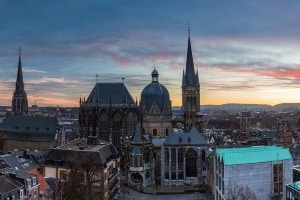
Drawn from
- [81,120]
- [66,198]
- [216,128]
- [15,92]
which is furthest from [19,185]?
[216,128]

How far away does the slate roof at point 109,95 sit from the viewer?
10319 cm

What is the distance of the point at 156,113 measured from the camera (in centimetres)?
10288

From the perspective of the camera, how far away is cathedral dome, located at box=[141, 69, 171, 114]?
102812mm

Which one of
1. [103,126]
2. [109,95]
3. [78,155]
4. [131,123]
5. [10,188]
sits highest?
[109,95]

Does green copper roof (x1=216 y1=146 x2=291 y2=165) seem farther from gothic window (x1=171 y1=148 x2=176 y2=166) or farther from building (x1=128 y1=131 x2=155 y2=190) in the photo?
building (x1=128 y1=131 x2=155 y2=190)

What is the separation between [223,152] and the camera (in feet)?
195

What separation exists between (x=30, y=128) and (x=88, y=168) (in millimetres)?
54088

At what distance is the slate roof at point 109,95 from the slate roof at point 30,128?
13.2m

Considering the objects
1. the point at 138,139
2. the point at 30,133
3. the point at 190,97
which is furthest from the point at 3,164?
the point at 190,97

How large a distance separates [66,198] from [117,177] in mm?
25993

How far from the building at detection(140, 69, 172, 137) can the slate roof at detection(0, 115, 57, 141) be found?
82.8 ft

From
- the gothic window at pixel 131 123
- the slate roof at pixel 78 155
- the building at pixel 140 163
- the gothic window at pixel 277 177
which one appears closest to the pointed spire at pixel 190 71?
the gothic window at pixel 131 123

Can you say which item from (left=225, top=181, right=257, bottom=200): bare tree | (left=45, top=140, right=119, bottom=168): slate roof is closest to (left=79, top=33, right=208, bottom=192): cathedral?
(left=45, top=140, right=119, bottom=168): slate roof

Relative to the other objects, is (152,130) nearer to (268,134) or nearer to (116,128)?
(116,128)
